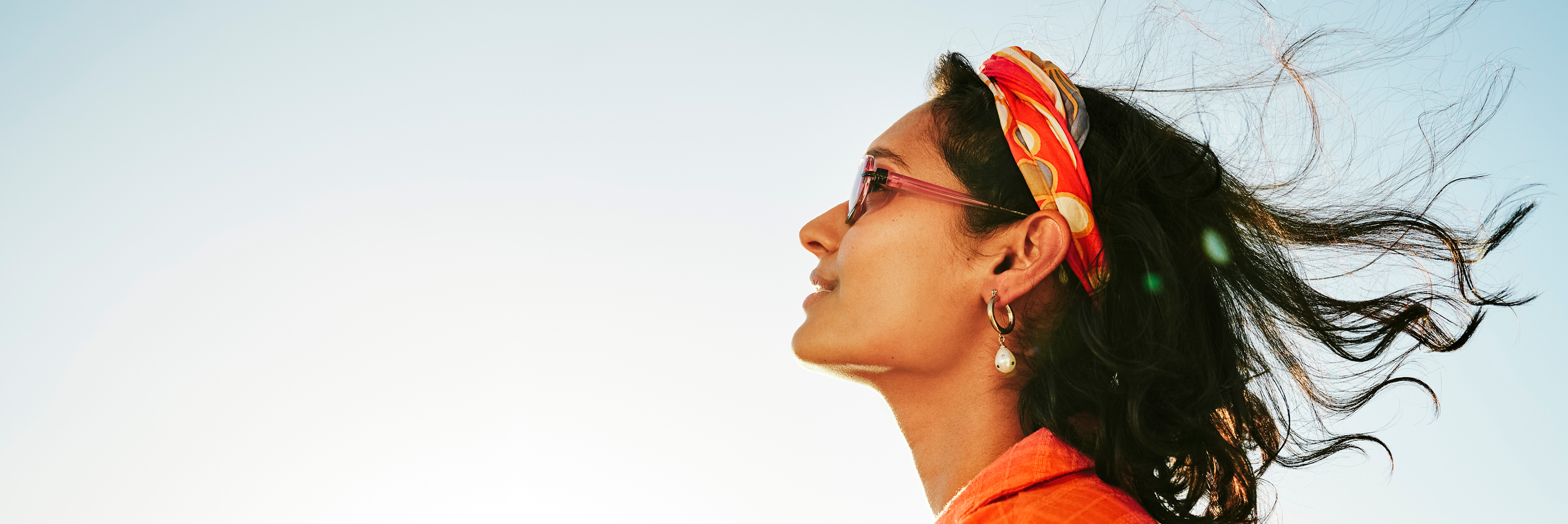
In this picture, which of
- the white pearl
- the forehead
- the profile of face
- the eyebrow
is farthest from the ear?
the eyebrow

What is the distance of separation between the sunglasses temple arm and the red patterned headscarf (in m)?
0.13

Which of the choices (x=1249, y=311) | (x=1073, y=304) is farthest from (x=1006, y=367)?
(x=1249, y=311)

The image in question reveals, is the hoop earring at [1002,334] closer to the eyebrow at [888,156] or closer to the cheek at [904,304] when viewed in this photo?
the cheek at [904,304]

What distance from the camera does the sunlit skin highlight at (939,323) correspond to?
2666 millimetres

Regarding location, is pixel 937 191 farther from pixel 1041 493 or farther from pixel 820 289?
pixel 1041 493

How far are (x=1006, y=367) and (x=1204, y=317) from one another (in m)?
0.62

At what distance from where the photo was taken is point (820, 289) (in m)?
3.11

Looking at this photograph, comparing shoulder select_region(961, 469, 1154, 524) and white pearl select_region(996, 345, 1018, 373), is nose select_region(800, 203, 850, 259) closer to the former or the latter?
white pearl select_region(996, 345, 1018, 373)

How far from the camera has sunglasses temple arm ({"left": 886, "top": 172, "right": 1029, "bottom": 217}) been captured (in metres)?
2.78

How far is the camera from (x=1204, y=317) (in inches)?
106

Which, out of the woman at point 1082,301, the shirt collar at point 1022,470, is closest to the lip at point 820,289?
the woman at point 1082,301

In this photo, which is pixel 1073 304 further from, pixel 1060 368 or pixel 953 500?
pixel 953 500

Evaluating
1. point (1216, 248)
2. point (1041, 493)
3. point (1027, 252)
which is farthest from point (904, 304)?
point (1216, 248)

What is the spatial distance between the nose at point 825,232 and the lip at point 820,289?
0.10 meters
